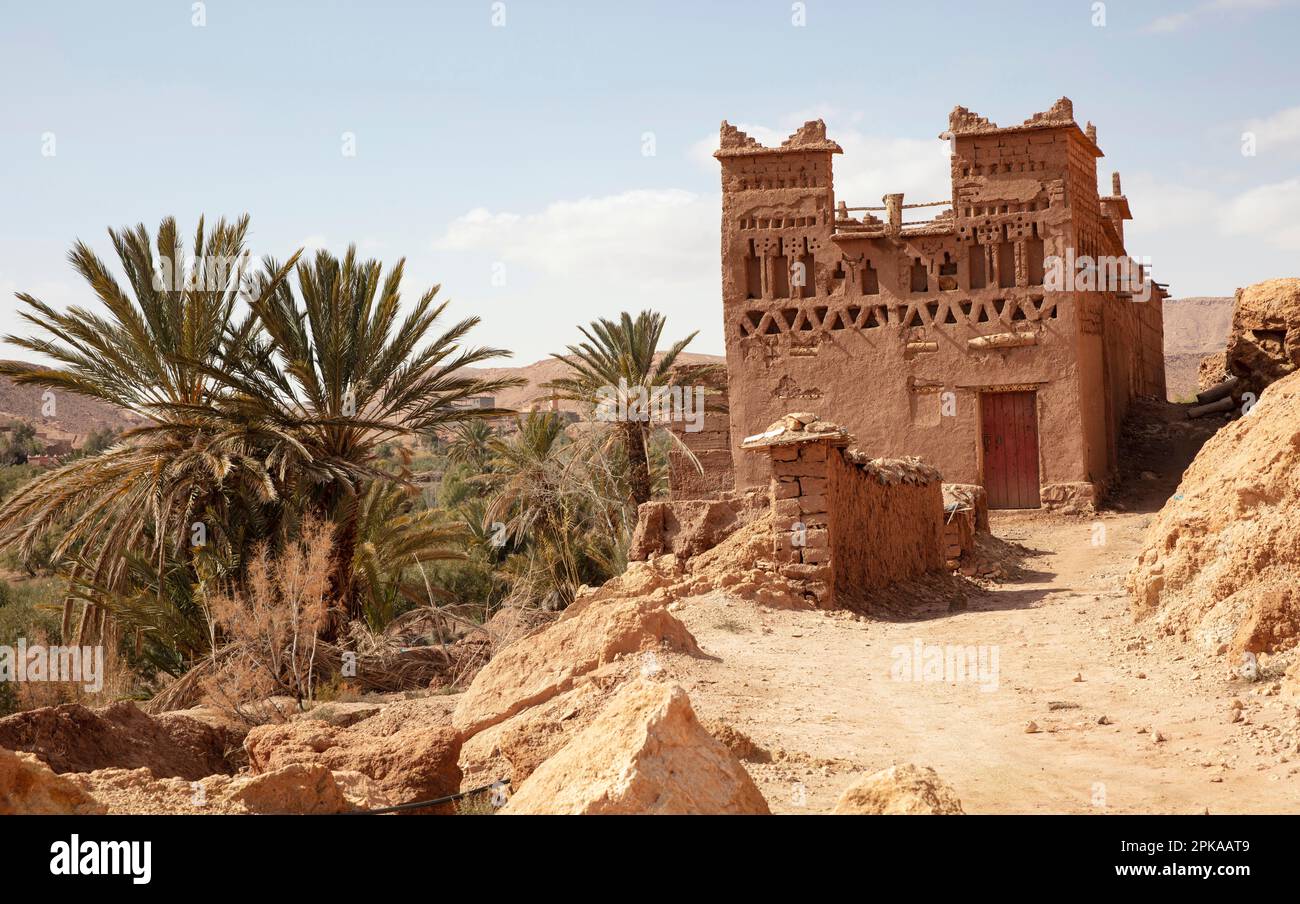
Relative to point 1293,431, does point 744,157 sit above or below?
above

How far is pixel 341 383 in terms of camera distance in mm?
14430

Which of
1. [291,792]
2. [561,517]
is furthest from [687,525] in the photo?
[291,792]

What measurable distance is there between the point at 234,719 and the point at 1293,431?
8000mm

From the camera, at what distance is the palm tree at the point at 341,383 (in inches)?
548

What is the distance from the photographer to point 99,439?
3744cm

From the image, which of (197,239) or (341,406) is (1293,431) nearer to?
(341,406)

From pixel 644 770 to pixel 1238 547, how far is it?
19.6ft

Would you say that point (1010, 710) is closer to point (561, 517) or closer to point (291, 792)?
point (291, 792)

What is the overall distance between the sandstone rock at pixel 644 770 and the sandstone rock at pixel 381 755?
1.85 metres

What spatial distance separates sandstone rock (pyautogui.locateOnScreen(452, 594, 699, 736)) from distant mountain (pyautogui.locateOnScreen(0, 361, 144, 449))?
43.8 m

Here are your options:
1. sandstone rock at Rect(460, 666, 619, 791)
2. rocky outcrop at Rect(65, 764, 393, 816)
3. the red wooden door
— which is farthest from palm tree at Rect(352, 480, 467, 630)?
rocky outcrop at Rect(65, 764, 393, 816)

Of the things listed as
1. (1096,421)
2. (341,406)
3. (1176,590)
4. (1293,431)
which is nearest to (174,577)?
(341,406)
